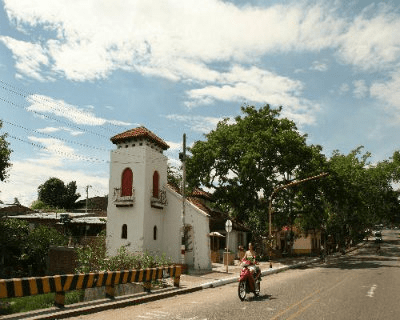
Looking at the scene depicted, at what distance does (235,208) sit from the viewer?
120 ft

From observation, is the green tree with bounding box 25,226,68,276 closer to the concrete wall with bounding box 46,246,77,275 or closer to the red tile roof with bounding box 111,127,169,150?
the concrete wall with bounding box 46,246,77,275

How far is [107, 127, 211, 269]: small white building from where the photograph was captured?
989 inches

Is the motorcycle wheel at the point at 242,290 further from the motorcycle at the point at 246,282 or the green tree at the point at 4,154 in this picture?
the green tree at the point at 4,154

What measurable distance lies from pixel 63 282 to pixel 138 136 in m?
16.2

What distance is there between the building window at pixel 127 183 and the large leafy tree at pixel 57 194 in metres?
56.6

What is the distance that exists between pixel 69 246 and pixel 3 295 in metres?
21.4

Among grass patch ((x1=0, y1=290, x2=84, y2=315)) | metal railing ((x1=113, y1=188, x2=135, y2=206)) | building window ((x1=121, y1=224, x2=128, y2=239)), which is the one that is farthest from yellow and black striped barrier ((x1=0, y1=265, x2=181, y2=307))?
building window ((x1=121, y1=224, x2=128, y2=239))

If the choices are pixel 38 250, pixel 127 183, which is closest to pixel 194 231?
pixel 127 183

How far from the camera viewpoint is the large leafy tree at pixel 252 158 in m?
32.8

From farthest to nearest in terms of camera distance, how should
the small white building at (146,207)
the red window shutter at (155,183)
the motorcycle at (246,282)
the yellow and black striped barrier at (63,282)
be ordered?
the red window shutter at (155,183)
the small white building at (146,207)
the motorcycle at (246,282)
the yellow and black striped barrier at (63,282)

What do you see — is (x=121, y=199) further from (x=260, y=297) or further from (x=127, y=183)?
(x=260, y=297)

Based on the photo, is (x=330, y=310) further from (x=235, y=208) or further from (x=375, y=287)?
(x=235, y=208)

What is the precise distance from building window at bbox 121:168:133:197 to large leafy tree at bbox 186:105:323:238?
998 cm

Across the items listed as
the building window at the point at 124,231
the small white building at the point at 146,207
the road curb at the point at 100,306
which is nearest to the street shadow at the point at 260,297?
the road curb at the point at 100,306
